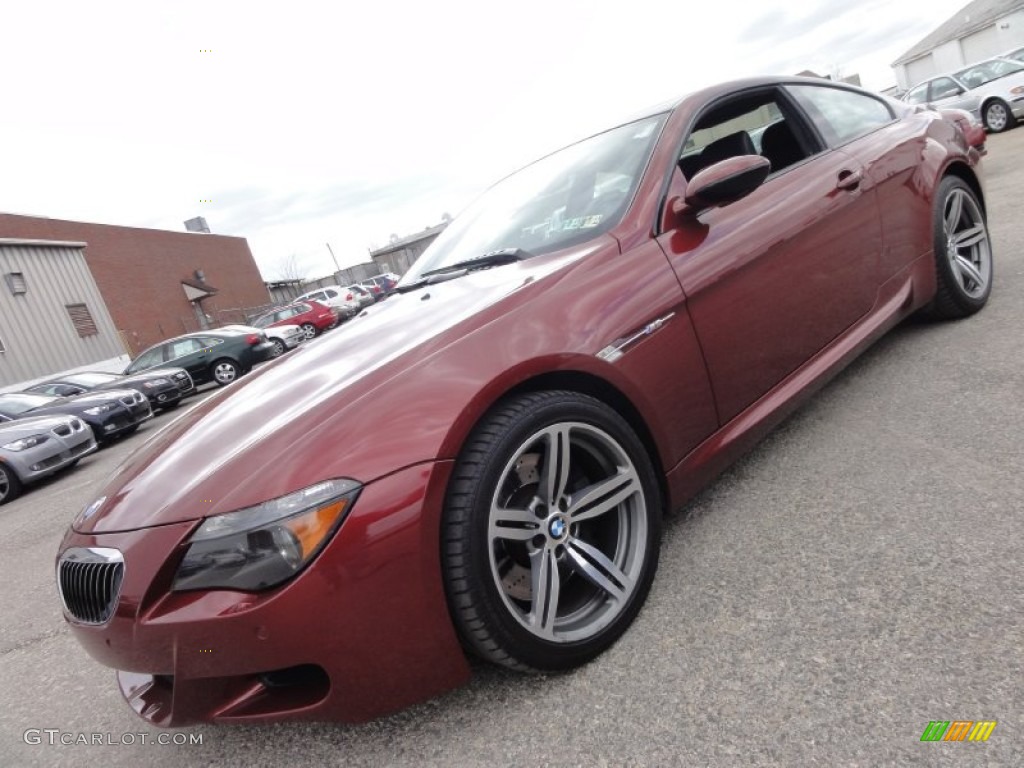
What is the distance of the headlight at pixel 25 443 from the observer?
7352 mm

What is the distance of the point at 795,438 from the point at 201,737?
7.84 ft


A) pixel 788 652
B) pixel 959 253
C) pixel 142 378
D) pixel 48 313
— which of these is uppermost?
pixel 48 313

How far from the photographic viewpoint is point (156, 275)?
29250mm

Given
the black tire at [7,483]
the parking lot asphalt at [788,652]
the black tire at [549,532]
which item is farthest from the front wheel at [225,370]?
the black tire at [549,532]

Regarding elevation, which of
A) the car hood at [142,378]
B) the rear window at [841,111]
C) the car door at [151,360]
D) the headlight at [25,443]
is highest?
the car door at [151,360]

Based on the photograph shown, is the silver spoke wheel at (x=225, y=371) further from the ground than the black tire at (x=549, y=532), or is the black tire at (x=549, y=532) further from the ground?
the silver spoke wheel at (x=225, y=371)

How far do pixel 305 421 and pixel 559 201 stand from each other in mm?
1386

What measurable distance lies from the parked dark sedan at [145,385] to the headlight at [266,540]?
1197 cm

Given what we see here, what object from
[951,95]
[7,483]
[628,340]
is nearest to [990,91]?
[951,95]

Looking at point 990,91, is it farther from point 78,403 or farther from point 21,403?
point 21,403

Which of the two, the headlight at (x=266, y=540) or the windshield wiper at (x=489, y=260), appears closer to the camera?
the headlight at (x=266, y=540)

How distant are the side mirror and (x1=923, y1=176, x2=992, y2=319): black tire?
1656 millimetres

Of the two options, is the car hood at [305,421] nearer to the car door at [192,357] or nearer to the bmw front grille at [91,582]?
the bmw front grille at [91,582]

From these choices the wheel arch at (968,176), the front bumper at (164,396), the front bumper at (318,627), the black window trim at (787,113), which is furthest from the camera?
the front bumper at (164,396)
